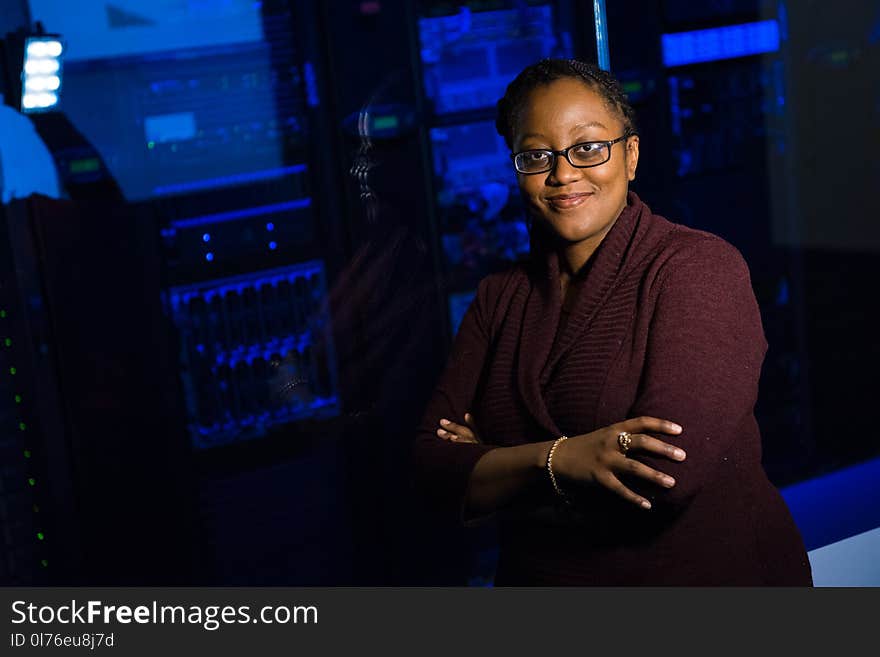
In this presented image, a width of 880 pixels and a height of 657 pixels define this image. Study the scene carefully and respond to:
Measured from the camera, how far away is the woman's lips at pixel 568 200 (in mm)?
1354

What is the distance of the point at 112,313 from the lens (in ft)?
7.70

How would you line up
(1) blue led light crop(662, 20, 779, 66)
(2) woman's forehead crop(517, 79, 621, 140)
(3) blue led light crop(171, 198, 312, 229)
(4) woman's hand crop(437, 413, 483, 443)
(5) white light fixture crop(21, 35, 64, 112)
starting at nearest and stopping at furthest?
(2) woman's forehead crop(517, 79, 621, 140), (4) woman's hand crop(437, 413, 483, 443), (5) white light fixture crop(21, 35, 64, 112), (3) blue led light crop(171, 198, 312, 229), (1) blue led light crop(662, 20, 779, 66)

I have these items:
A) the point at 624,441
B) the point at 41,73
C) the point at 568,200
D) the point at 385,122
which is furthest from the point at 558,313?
the point at 41,73

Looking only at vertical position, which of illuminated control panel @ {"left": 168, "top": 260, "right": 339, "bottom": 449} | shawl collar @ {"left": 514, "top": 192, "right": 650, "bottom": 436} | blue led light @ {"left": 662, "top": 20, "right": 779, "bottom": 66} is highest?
blue led light @ {"left": 662, "top": 20, "right": 779, "bottom": 66}

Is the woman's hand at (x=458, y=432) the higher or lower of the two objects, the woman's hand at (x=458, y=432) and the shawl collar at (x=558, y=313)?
the lower

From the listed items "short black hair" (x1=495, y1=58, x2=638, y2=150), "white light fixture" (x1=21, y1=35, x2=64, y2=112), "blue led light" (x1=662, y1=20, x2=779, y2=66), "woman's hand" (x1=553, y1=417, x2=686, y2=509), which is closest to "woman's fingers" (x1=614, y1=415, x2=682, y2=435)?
"woman's hand" (x1=553, y1=417, x2=686, y2=509)

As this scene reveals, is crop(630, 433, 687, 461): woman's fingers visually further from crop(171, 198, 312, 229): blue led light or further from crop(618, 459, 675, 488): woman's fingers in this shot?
crop(171, 198, 312, 229): blue led light

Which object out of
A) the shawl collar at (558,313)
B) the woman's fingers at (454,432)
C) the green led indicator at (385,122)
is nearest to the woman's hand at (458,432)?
the woman's fingers at (454,432)

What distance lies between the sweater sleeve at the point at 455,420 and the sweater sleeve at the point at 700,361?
24 centimetres

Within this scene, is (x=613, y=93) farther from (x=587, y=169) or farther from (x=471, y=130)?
(x=471, y=130)

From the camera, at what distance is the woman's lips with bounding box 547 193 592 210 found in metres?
1.35

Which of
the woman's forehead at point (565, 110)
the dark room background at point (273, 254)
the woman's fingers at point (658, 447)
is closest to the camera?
the woman's fingers at point (658, 447)

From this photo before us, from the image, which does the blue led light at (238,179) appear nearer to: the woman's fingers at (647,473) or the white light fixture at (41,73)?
the white light fixture at (41,73)
